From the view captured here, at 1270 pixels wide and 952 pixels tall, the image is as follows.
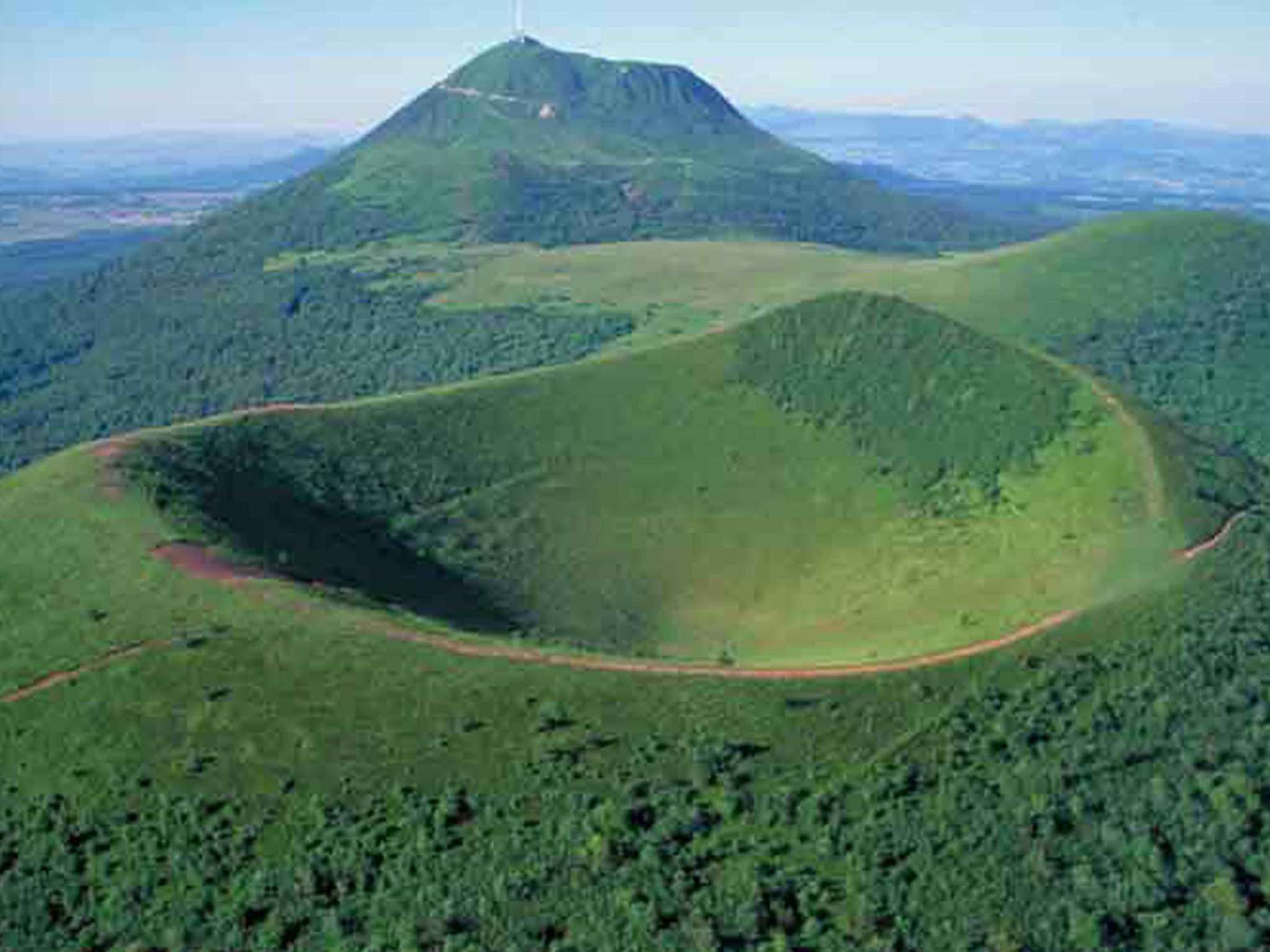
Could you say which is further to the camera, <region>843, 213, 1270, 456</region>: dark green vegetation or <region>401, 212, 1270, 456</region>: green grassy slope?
<region>401, 212, 1270, 456</region>: green grassy slope

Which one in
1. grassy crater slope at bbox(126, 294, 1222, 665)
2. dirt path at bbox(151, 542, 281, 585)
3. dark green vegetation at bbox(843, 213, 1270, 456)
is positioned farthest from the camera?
dark green vegetation at bbox(843, 213, 1270, 456)

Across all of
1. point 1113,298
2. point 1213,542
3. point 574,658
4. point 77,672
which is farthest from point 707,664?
point 1113,298

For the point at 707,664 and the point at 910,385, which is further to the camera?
the point at 910,385

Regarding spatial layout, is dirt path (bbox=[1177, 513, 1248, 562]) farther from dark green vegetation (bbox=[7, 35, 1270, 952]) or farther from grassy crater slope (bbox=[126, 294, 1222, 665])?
grassy crater slope (bbox=[126, 294, 1222, 665])

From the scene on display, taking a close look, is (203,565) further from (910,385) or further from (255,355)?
(255,355)

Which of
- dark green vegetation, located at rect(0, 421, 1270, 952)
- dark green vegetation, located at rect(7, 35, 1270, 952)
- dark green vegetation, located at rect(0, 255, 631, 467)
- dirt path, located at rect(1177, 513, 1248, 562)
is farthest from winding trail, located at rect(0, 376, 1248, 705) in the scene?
dark green vegetation, located at rect(0, 255, 631, 467)

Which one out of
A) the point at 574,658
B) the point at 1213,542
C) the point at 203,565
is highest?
the point at 1213,542

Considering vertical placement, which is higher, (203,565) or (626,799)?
(203,565)

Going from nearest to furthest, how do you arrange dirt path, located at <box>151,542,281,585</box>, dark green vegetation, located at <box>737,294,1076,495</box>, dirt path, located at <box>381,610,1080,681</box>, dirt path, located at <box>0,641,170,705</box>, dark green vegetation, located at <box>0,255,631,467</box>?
dirt path, located at <box>0,641,170,705</box>
dirt path, located at <box>381,610,1080,681</box>
dirt path, located at <box>151,542,281,585</box>
dark green vegetation, located at <box>737,294,1076,495</box>
dark green vegetation, located at <box>0,255,631,467</box>

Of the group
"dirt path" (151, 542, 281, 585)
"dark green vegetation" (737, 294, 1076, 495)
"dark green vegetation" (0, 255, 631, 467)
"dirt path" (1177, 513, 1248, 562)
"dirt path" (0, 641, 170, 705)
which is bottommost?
"dark green vegetation" (0, 255, 631, 467)

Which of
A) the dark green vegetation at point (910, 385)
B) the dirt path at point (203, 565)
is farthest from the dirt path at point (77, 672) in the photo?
the dark green vegetation at point (910, 385)
